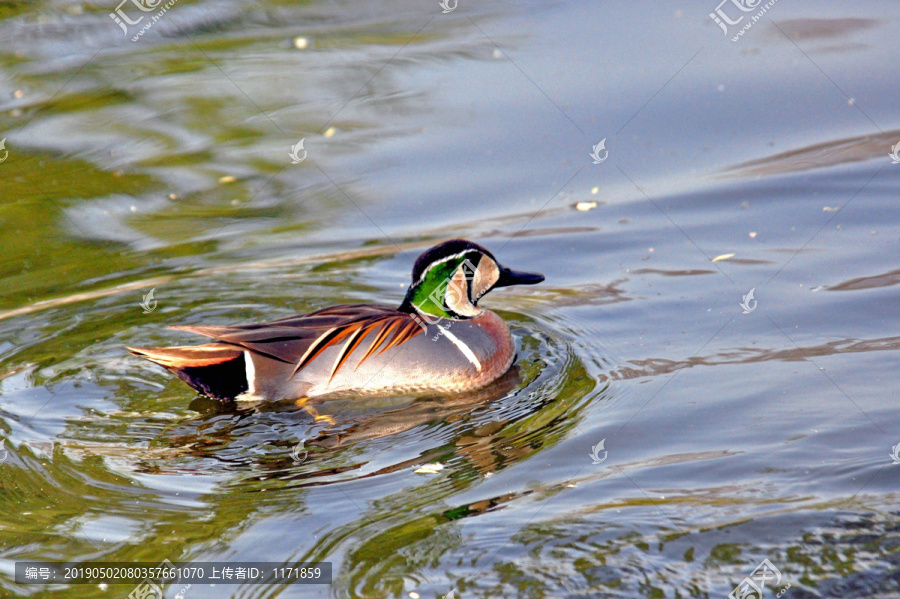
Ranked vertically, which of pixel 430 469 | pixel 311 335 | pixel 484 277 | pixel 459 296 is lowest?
pixel 430 469

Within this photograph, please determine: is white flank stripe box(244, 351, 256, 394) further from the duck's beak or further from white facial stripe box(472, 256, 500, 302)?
the duck's beak

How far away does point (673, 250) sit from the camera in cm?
822

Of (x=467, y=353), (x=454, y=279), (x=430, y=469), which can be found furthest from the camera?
(x=454, y=279)

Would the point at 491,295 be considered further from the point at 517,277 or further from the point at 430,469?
the point at 430,469

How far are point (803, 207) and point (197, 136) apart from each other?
6032mm

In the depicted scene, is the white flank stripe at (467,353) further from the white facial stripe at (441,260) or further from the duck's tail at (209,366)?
the duck's tail at (209,366)

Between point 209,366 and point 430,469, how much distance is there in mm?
1723

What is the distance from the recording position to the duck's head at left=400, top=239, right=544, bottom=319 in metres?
6.98

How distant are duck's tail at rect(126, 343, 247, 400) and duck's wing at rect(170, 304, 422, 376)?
87mm

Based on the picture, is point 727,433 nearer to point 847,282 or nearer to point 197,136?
point 847,282

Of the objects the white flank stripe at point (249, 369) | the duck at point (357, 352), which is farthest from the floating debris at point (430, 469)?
the white flank stripe at point (249, 369)

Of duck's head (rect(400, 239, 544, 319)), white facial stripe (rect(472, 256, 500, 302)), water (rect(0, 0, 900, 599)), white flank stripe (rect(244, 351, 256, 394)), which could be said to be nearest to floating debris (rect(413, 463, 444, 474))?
water (rect(0, 0, 900, 599))

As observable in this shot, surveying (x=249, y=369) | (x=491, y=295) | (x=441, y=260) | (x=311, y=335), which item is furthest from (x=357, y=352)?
(x=491, y=295)

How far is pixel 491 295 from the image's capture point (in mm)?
8367
